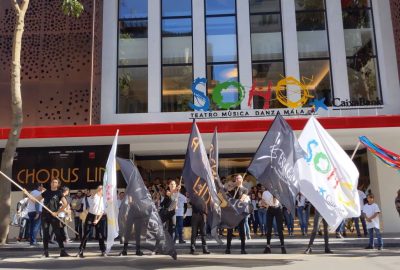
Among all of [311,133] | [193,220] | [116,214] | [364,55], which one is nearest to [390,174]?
[364,55]

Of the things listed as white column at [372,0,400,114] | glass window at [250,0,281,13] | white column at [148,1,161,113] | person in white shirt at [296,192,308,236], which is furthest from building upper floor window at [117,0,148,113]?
white column at [372,0,400,114]

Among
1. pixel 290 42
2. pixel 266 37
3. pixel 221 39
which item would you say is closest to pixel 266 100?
pixel 290 42

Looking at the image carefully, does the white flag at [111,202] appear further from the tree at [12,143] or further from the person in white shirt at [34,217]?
the tree at [12,143]

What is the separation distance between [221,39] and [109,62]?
15.7ft

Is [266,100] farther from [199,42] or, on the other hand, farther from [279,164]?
[279,164]

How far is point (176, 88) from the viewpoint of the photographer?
18297mm

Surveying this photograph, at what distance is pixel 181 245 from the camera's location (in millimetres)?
12625

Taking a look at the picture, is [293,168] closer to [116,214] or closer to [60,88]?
[116,214]

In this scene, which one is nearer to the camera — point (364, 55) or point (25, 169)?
point (25, 169)

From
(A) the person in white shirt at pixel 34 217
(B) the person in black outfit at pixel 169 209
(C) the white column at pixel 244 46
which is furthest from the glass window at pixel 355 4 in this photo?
(A) the person in white shirt at pixel 34 217

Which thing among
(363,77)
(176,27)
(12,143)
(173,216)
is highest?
(176,27)

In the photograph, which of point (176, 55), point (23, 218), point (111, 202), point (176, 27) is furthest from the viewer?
point (176, 27)

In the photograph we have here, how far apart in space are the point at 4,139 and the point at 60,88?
319 cm

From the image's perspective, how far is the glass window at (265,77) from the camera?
17.8m
